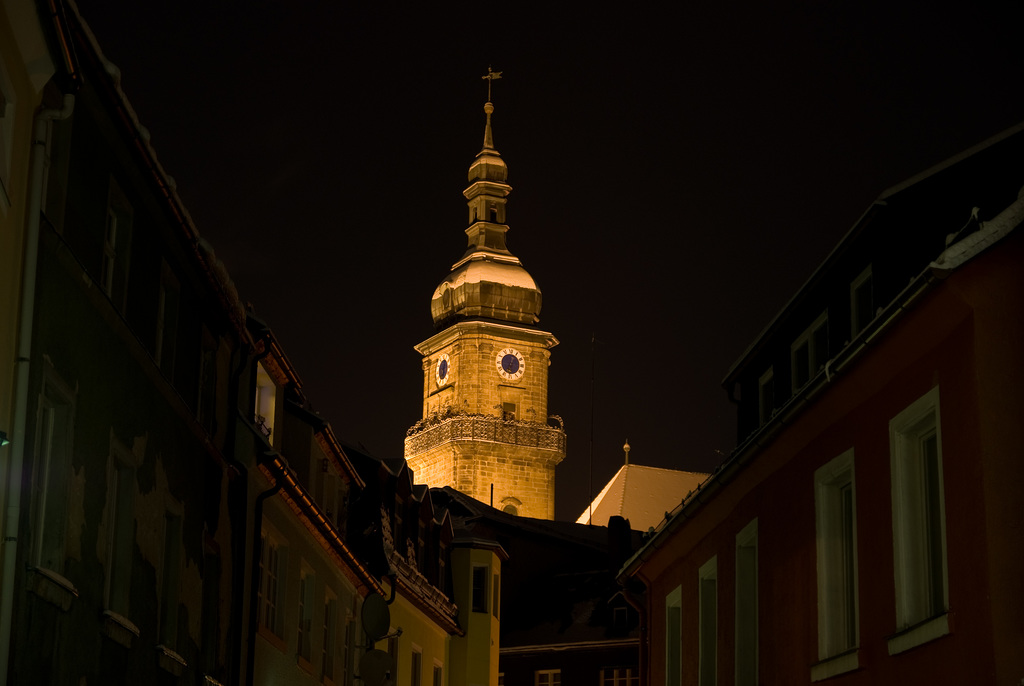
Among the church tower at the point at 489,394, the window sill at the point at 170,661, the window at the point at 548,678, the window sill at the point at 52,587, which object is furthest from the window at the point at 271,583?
the church tower at the point at 489,394

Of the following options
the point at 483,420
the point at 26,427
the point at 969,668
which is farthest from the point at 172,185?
the point at 483,420

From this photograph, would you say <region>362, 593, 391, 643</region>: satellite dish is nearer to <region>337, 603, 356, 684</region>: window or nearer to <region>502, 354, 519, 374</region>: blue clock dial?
<region>337, 603, 356, 684</region>: window

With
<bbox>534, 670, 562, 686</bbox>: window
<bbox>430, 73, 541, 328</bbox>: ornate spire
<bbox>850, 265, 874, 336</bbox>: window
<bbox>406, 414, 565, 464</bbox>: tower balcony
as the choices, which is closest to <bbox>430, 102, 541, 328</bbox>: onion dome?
<bbox>430, 73, 541, 328</bbox>: ornate spire

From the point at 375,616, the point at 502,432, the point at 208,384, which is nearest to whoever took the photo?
the point at 208,384

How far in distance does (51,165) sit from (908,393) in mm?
6819

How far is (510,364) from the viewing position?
123188 mm

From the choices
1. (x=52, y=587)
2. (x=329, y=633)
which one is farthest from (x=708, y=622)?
(x=52, y=587)

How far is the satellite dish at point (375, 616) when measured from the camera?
30438 mm

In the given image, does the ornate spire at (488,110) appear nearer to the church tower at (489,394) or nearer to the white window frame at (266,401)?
the church tower at (489,394)

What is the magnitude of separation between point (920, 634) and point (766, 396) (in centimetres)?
866

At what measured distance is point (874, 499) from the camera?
48.9ft

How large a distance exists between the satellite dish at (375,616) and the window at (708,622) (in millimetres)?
8928

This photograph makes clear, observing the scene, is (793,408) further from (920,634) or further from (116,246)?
(116,246)

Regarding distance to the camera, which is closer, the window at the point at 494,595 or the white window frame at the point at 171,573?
the white window frame at the point at 171,573
